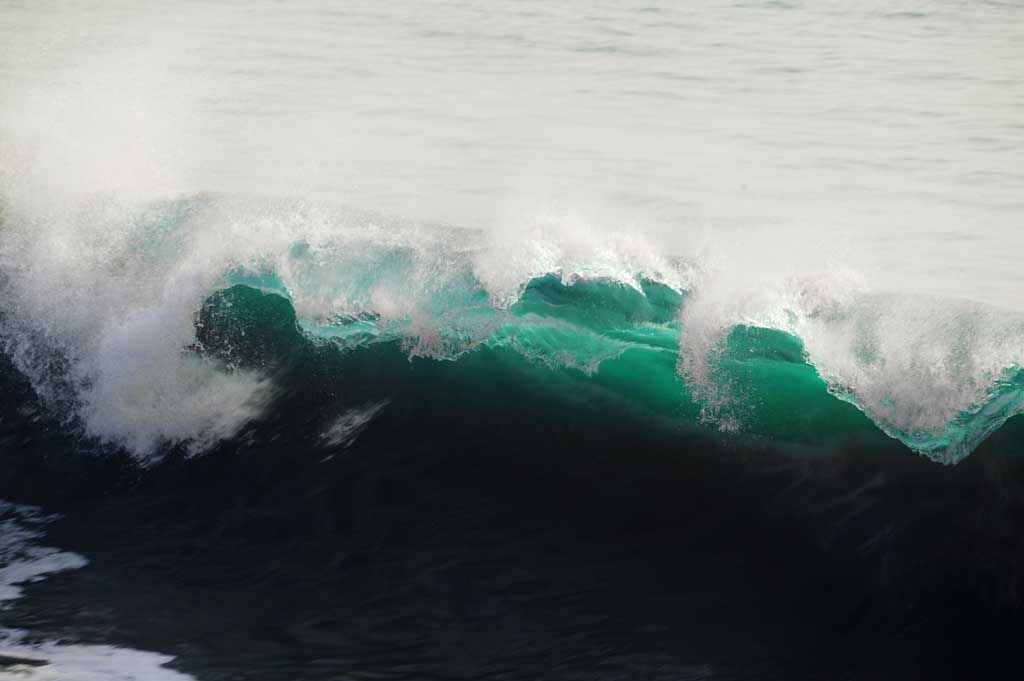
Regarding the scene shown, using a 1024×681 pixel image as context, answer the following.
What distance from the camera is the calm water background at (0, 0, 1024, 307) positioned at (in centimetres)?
824

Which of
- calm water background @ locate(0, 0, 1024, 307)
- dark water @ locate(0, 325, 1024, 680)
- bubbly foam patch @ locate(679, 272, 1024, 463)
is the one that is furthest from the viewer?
calm water background @ locate(0, 0, 1024, 307)

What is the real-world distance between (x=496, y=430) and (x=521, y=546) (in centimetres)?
83

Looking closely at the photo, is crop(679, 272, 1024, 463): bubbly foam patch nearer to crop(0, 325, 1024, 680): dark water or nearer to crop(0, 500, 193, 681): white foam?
crop(0, 325, 1024, 680): dark water

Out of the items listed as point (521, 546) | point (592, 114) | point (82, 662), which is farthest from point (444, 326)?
point (592, 114)

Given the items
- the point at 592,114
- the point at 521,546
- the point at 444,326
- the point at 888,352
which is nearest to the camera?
the point at 888,352

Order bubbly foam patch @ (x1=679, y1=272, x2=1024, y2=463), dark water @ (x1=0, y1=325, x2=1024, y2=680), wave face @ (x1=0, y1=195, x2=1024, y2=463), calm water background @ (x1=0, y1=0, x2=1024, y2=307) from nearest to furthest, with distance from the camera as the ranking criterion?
dark water @ (x1=0, y1=325, x2=1024, y2=680) < bubbly foam patch @ (x1=679, y1=272, x2=1024, y2=463) < wave face @ (x1=0, y1=195, x2=1024, y2=463) < calm water background @ (x1=0, y1=0, x2=1024, y2=307)

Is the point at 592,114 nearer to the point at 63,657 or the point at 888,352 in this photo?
the point at 888,352

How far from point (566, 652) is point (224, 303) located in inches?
121

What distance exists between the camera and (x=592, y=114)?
1207 centimetres

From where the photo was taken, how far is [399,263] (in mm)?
5730

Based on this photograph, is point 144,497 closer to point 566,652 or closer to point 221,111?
point 566,652

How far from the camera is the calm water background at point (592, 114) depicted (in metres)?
8.24

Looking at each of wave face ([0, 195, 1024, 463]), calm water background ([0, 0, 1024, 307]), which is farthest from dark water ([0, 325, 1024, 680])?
calm water background ([0, 0, 1024, 307])

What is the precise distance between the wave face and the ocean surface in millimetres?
16
